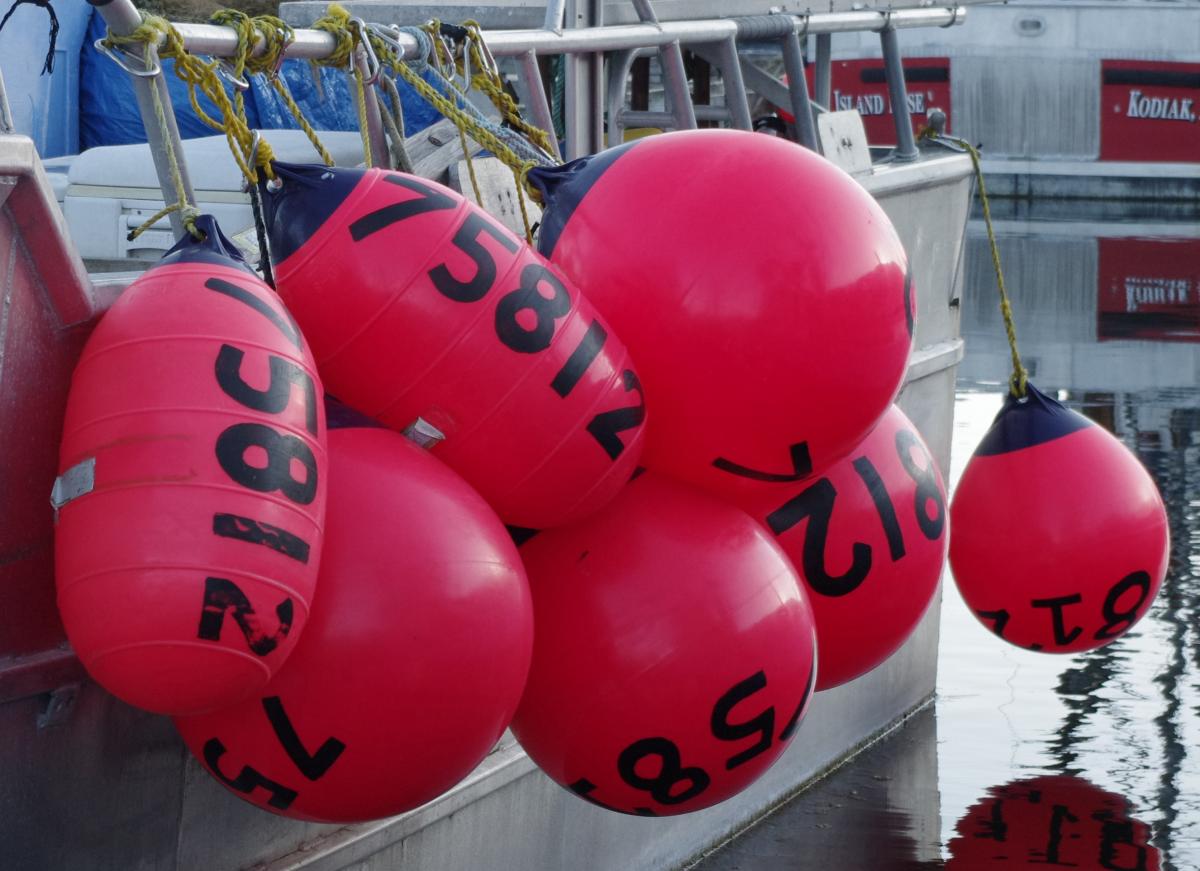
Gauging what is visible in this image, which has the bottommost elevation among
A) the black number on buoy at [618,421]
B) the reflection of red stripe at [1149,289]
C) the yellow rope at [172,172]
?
the reflection of red stripe at [1149,289]

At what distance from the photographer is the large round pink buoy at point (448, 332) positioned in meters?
2.78

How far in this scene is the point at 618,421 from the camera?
2881mm

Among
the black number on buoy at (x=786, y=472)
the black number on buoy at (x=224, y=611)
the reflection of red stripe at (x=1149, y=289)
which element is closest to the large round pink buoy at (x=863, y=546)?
the black number on buoy at (x=786, y=472)

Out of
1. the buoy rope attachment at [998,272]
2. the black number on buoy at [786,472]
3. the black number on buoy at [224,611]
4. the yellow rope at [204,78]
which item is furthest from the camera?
the buoy rope attachment at [998,272]

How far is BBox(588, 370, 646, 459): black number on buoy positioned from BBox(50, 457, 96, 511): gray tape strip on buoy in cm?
78

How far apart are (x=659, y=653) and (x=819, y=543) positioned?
62cm

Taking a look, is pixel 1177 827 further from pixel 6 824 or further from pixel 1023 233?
pixel 1023 233

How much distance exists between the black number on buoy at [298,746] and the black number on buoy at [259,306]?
512 mm

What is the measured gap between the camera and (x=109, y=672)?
239 cm

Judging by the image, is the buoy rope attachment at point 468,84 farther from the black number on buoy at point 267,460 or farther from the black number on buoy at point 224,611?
the black number on buoy at point 224,611

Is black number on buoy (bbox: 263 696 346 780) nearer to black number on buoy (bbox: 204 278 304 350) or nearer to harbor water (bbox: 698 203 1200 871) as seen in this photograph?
black number on buoy (bbox: 204 278 304 350)

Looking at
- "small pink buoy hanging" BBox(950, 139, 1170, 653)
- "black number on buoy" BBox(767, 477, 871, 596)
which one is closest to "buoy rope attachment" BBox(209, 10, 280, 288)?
"black number on buoy" BBox(767, 477, 871, 596)

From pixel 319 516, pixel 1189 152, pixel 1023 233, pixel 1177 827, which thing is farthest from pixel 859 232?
pixel 1189 152

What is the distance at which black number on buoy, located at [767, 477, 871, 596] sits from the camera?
3.44 m
